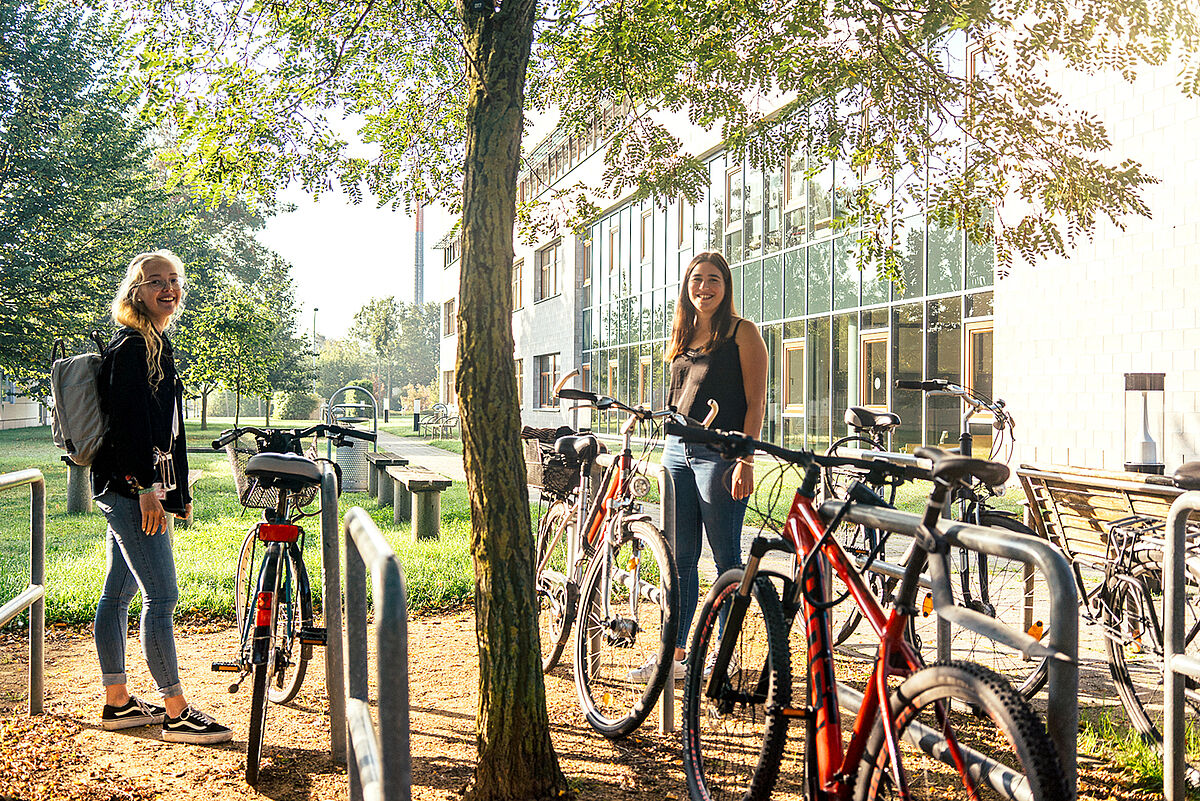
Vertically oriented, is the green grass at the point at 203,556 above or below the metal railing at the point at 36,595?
below

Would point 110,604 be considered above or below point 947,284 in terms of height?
below

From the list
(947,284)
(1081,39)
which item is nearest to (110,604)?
(1081,39)

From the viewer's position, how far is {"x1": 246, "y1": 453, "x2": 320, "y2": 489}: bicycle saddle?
3902 millimetres

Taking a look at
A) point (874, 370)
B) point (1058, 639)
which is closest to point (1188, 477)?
point (1058, 639)

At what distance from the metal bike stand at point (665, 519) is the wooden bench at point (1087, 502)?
1.53 m

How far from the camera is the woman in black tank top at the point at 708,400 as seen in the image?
14.7ft

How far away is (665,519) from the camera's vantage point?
4.32 metres

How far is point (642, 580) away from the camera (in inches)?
164

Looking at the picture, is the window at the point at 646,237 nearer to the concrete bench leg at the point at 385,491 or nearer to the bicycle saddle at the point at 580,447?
the concrete bench leg at the point at 385,491

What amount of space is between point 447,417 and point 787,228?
19785mm

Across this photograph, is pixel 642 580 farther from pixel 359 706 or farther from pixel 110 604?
pixel 110 604

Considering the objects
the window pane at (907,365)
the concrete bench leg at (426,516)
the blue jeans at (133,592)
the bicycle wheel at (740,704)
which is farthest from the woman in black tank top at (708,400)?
the window pane at (907,365)

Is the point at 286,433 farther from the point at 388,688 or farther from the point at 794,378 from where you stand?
the point at 794,378

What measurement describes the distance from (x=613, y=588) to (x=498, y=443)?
118 centimetres
